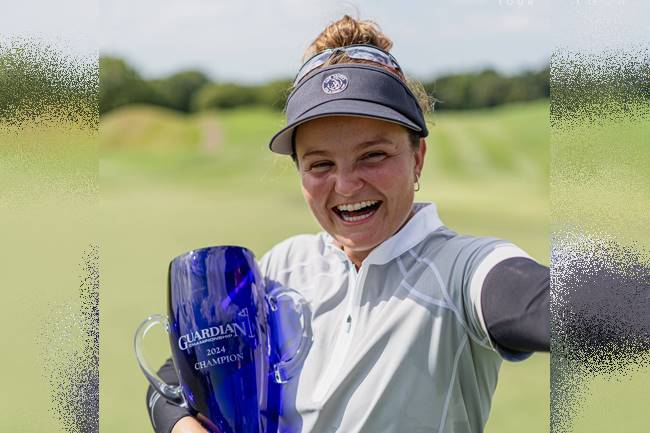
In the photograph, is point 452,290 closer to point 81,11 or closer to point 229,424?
point 229,424

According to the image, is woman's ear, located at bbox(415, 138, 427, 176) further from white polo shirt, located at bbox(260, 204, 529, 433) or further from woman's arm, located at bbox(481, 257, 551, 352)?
woman's arm, located at bbox(481, 257, 551, 352)

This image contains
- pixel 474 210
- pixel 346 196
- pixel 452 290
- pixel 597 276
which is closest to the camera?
pixel 597 276

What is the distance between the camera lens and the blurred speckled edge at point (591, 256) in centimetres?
91

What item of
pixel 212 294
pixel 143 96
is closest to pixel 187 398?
pixel 212 294

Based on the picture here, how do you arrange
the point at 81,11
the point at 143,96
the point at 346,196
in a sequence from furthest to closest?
the point at 143,96
the point at 346,196
the point at 81,11

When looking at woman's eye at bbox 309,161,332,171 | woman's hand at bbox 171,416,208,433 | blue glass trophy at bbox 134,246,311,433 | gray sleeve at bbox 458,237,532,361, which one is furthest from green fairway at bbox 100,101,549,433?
gray sleeve at bbox 458,237,532,361

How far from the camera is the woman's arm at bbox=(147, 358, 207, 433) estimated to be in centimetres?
146

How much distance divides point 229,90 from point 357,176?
21359mm

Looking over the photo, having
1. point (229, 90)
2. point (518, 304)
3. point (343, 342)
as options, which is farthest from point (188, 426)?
point (229, 90)

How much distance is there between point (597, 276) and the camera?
0.93 metres

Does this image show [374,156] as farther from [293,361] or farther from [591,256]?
[591,256]

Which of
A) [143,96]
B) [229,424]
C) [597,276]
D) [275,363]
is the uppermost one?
[143,96]

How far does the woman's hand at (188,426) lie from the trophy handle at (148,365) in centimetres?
4

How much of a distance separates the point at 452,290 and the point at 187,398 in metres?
0.53
